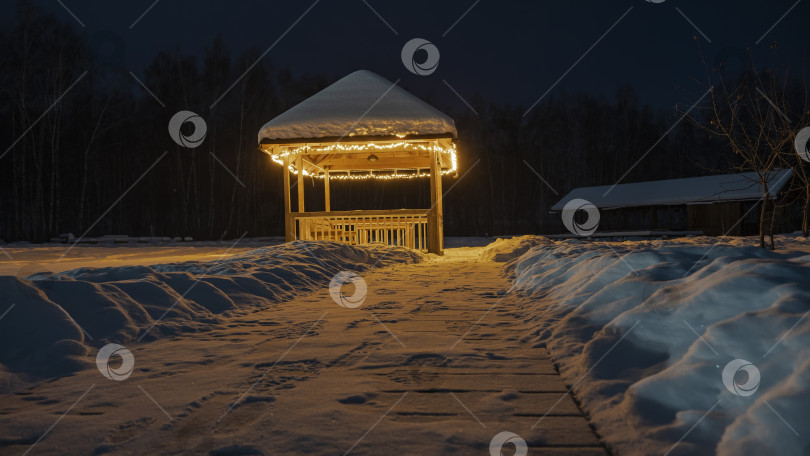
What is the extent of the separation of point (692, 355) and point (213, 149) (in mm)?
28300

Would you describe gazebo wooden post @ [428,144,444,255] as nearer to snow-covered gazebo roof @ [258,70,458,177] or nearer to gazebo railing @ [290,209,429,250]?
gazebo railing @ [290,209,429,250]

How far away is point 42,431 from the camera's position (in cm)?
172

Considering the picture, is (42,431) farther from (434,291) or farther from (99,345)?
(434,291)

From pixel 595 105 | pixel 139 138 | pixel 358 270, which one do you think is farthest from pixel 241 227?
pixel 595 105

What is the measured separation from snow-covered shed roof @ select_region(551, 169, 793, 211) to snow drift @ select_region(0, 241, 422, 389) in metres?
20.8

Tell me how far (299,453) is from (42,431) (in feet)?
3.46

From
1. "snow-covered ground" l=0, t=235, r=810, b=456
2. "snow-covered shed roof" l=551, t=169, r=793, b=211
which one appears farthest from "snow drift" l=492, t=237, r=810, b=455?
"snow-covered shed roof" l=551, t=169, r=793, b=211

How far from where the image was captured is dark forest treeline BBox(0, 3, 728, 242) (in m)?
22.3

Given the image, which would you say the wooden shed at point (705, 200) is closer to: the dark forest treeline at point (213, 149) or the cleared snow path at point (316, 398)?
the dark forest treeline at point (213, 149)

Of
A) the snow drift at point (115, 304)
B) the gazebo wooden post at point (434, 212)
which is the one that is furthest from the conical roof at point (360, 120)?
the snow drift at point (115, 304)

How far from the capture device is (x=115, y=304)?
3541 mm

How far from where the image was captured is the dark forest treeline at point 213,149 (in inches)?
880

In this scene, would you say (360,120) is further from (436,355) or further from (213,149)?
(213,149)

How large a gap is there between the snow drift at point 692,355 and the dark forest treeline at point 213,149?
25446mm
